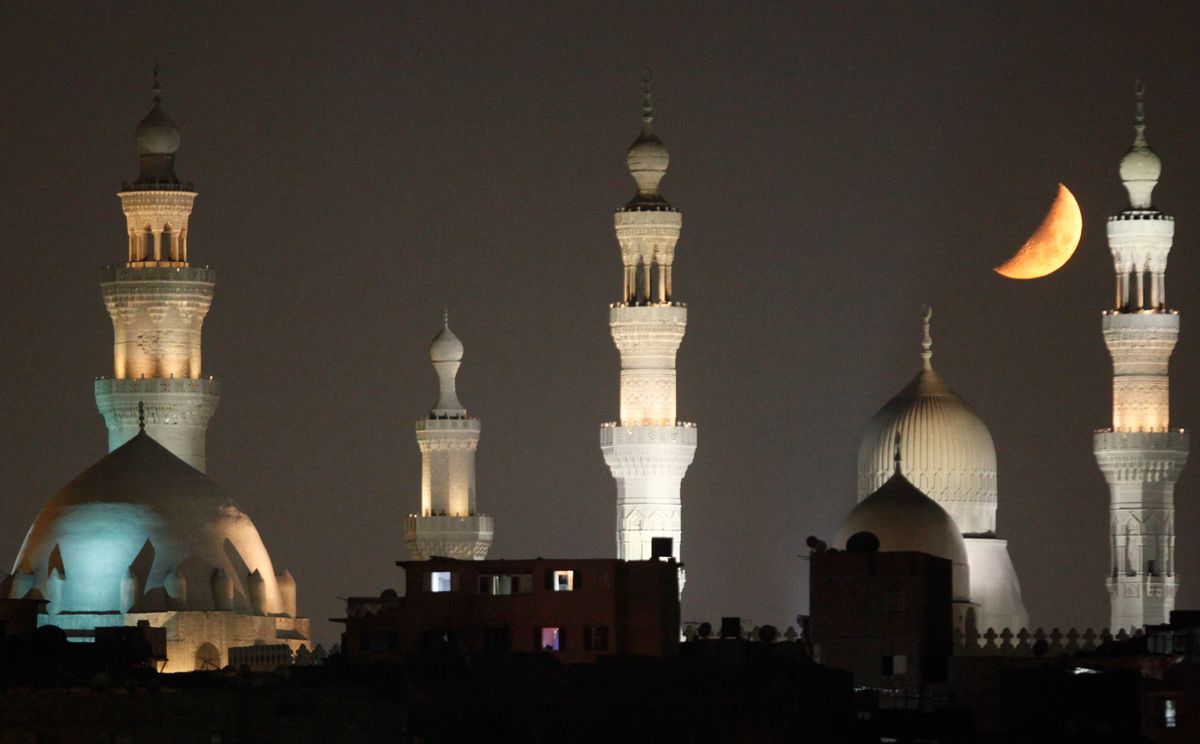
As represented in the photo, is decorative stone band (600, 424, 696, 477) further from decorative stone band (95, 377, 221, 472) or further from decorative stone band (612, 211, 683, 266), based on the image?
decorative stone band (95, 377, 221, 472)


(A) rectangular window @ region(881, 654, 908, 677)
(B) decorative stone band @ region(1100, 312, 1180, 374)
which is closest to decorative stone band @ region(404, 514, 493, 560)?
Answer: (B) decorative stone band @ region(1100, 312, 1180, 374)

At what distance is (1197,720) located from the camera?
63.4 meters

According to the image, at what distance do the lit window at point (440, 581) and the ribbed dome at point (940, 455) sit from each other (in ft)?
44.7

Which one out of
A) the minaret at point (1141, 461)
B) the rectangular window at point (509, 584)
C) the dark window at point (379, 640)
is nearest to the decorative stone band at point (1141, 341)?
the minaret at point (1141, 461)

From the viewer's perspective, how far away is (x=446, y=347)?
301 ft

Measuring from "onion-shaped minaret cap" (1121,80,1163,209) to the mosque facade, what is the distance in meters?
16.2

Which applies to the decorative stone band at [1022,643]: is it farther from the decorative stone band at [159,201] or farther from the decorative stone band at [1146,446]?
the decorative stone band at [159,201]

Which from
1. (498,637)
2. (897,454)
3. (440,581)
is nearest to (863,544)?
(498,637)

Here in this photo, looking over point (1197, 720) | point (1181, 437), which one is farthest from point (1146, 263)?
point (1197, 720)

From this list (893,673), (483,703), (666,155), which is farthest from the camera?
(666,155)

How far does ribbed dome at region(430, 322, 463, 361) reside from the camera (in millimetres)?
91500

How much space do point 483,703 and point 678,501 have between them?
22229 millimetres

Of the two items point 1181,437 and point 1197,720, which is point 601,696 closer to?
point 1197,720

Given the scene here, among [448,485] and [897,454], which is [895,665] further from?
[448,485]
